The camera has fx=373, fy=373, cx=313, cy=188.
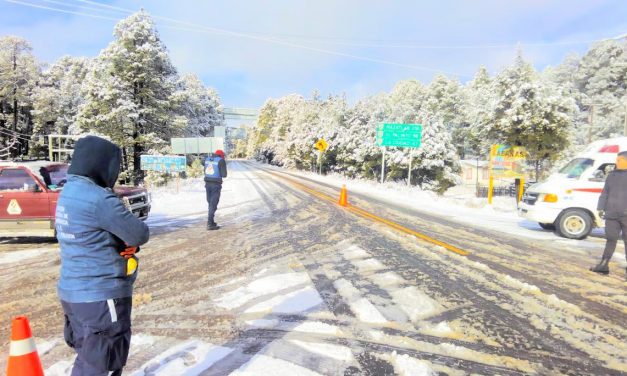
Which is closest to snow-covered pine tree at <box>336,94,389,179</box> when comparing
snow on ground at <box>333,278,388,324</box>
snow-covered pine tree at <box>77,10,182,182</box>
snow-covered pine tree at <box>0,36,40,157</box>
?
snow-covered pine tree at <box>77,10,182,182</box>

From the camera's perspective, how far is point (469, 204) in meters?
17.6

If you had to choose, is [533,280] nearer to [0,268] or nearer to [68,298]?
[68,298]

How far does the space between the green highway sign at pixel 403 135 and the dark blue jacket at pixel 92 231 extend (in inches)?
1102

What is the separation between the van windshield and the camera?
9.83 meters

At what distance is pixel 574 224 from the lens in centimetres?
962

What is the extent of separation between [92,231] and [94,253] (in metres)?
0.14

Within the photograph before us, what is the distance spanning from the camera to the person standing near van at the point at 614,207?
604 cm

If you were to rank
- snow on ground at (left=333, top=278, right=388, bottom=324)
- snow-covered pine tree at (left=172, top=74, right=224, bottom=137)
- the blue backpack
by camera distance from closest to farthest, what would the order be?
snow on ground at (left=333, top=278, right=388, bottom=324) → the blue backpack → snow-covered pine tree at (left=172, top=74, right=224, bottom=137)

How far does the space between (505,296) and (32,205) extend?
31.3ft

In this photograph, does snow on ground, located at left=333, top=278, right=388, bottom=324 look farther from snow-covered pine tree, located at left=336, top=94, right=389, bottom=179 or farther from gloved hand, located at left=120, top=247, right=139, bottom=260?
snow-covered pine tree, located at left=336, top=94, right=389, bottom=179

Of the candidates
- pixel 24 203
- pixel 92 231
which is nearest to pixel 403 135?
pixel 24 203

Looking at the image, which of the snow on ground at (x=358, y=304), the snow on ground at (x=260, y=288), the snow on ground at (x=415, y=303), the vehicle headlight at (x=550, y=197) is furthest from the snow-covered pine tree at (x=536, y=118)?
the snow on ground at (x=260, y=288)

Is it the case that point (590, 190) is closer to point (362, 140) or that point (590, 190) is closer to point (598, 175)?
point (598, 175)

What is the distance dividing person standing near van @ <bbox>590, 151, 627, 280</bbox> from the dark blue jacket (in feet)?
23.2
